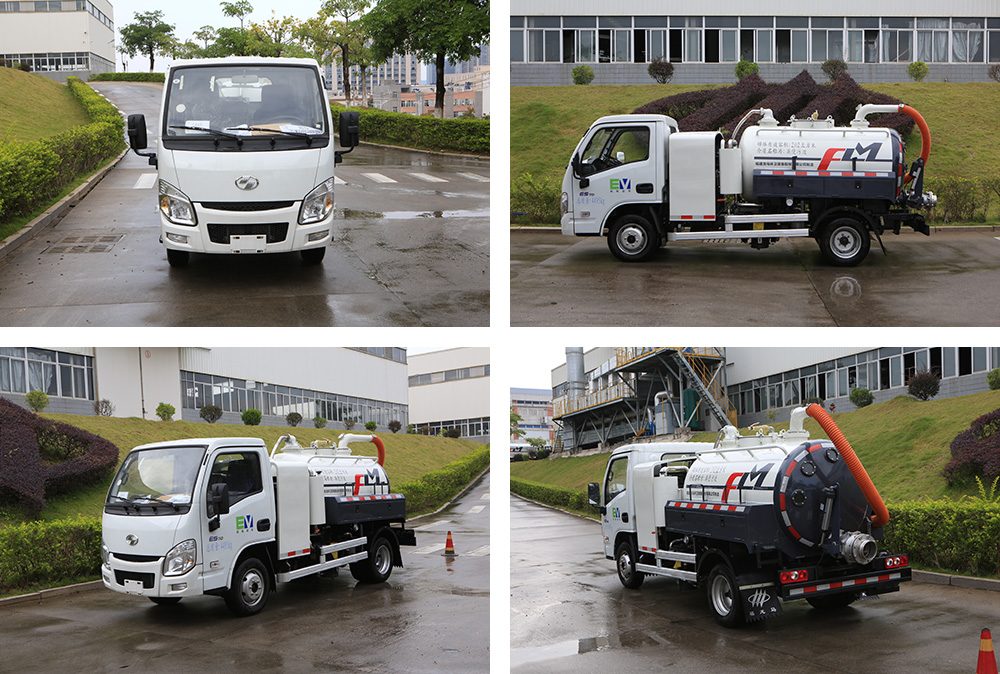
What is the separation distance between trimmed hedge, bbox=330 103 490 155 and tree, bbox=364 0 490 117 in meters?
2.82

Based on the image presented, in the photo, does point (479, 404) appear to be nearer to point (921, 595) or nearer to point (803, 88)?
point (803, 88)

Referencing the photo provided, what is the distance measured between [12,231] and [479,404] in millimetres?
33307

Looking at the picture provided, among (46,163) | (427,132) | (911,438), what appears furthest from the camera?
(427,132)

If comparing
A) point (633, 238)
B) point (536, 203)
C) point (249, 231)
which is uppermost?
point (536, 203)

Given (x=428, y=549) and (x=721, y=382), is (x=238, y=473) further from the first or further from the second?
(x=721, y=382)

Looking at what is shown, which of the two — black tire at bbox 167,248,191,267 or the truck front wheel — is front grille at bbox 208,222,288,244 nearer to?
black tire at bbox 167,248,191,267

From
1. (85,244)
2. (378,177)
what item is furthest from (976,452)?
(378,177)

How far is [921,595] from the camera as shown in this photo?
34.4ft

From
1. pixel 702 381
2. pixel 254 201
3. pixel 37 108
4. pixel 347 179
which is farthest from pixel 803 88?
pixel 37 108

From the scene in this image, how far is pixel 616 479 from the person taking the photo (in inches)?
503

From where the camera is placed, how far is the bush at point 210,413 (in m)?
23.8

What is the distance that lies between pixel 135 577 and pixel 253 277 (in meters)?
4.11

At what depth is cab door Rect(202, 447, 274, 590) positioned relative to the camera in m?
9.20

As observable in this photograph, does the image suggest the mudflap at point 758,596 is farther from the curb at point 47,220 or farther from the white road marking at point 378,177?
the white road marking at point 378,177
